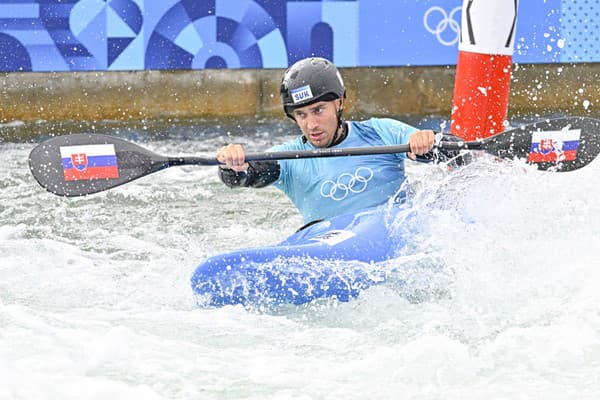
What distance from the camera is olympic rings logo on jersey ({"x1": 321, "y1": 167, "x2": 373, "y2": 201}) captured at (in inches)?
191

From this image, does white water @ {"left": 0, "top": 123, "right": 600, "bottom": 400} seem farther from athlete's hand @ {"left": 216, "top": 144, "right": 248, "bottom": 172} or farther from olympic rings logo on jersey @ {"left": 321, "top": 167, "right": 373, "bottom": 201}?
athlete's hand @ {"left": 216, "top": 144, "right": 248, "bottom": 172}

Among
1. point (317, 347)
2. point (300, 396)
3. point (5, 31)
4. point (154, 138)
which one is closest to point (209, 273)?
point (317, 347)

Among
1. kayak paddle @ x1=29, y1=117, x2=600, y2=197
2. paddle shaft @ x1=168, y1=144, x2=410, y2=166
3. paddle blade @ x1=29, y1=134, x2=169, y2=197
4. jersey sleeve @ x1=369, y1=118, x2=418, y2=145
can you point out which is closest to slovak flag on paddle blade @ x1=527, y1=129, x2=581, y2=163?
kayak paddle @ x1=29, y1=117, x2=600, y2=197

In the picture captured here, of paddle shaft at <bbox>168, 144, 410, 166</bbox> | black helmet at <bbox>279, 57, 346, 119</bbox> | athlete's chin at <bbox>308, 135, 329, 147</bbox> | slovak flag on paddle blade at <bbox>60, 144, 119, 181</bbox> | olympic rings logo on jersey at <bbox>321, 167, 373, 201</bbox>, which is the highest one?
black helmet at <bbox>279, 57, 346, 119</bbox>

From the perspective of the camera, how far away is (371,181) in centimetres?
484

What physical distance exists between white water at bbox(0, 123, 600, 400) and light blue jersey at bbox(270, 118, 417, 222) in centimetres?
20

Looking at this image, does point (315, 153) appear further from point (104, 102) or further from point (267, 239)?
point (104, 102)

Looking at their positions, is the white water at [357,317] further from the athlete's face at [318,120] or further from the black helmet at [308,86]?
the black helmet at [308,86]

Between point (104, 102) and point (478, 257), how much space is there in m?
5.63

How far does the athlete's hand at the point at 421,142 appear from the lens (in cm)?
460

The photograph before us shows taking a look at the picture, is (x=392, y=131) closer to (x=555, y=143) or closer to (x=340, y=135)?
(x=340, y=135)

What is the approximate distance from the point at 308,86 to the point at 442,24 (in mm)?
4692

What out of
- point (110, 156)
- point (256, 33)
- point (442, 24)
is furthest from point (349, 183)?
point (442, 24)

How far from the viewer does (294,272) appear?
4.13m
